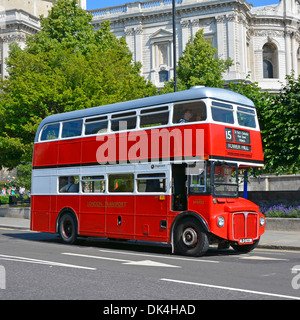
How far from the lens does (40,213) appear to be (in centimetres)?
1769

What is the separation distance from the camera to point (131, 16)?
69500 mm

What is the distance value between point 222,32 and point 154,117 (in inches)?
2144

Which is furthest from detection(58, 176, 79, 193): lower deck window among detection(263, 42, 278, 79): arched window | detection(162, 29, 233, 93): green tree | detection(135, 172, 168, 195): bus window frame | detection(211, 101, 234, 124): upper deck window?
detection(263, 42, 278, 79): arched window

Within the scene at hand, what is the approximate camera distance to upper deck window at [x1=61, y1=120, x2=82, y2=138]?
1639 cm

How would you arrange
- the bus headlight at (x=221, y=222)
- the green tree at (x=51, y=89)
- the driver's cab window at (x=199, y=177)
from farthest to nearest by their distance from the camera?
the green tree at (x=51, y=89) → the driver's cab window at (x=199, y=177) → the bus headlight at (x=221, y=222)

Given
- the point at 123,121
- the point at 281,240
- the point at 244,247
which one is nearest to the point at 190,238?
the point at 244,247

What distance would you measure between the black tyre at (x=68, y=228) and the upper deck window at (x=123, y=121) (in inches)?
141

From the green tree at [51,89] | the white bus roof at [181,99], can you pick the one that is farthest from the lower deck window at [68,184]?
the green tree at [51,89]

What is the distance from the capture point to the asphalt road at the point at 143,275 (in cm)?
772

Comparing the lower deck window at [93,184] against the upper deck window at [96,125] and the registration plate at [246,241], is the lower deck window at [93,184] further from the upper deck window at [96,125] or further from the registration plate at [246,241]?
the registration plate at [246,241]

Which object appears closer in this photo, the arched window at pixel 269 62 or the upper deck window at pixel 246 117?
the upper deck window at pixel 246 117

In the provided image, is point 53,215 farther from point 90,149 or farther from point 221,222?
point 221,222

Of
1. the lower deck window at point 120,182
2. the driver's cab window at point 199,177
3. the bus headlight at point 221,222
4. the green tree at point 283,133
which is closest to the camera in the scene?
the bus headlight at point 221,222
